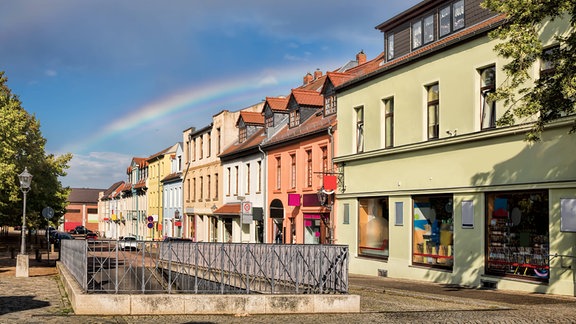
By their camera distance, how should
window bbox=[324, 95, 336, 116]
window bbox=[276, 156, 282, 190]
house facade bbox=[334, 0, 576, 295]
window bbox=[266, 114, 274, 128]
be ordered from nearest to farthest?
house facade bbox=[334, 0, 576, 295] → window bbox=[324, 95, 336, 116] → window bbox=[276, 156, 282, 190] → window bbox=[266, 114, 274, 128]

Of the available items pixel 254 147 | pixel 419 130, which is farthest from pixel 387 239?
pixel 254 147

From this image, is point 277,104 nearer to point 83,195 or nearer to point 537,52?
point 537,52

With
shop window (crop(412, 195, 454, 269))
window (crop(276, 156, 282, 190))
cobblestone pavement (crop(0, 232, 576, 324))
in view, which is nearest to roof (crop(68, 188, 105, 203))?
window (crop(276, 156, 282, 190))

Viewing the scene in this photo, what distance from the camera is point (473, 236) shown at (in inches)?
822

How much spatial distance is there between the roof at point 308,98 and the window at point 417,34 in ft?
34.7

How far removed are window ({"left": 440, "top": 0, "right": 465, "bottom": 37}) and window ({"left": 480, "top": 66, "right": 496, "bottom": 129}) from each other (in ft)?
14.1

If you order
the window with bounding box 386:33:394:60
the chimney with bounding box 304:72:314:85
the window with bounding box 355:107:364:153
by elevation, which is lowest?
the window with bounding box 355:107:364:153

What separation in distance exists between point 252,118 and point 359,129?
20032 mm

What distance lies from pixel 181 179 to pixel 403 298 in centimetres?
4716

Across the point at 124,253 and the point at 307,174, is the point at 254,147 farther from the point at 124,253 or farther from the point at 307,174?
the point at 124,253

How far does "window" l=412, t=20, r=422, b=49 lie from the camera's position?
88.6 ft

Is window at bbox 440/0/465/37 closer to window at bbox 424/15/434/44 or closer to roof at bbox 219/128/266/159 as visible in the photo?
window at bbox 424/15/434/44

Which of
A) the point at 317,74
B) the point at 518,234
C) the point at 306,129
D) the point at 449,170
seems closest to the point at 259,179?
the point at 306,129

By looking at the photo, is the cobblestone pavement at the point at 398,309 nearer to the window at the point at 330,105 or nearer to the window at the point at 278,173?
the window at the point at 330,105
